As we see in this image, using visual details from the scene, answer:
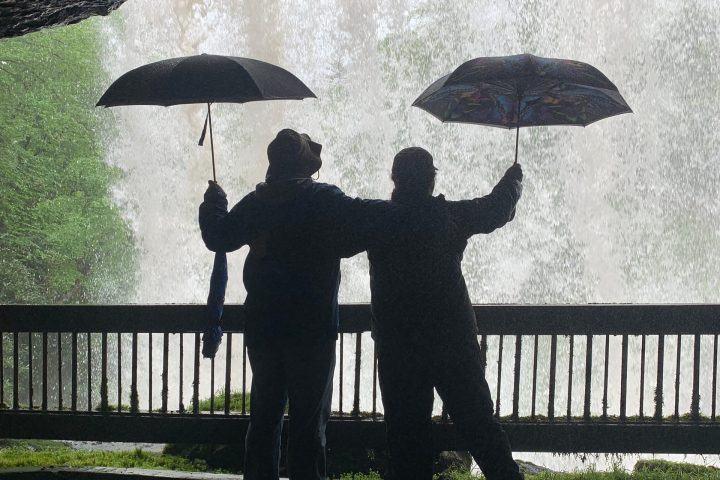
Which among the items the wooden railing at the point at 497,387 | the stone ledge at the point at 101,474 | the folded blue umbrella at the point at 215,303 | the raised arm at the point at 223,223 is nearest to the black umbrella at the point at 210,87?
the folded blue umbrella at the point at 215,303

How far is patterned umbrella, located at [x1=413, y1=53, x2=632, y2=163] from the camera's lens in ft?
11.6

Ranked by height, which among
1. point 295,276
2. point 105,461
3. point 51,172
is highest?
point 51,172

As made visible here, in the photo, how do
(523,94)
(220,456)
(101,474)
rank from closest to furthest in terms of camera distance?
(523,94), (101,474), (220,456)

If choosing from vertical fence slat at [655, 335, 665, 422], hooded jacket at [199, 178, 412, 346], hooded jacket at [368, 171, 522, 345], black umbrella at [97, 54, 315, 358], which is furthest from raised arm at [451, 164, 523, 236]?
vertical fence slat at [655, 335, 665, 422]

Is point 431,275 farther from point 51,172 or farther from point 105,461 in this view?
point 51,172

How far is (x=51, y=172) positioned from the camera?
1792cm

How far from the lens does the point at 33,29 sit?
4.61m

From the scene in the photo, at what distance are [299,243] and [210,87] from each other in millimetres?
992

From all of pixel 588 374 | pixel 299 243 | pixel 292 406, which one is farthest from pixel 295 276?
pixel 588 374

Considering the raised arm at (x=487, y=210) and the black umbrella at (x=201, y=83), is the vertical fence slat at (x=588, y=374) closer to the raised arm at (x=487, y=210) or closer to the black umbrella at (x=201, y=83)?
the raised arm at (x=487, y=210)

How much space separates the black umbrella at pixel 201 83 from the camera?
3.80 m

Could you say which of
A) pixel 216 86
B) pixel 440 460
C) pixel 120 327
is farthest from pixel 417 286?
pixel 440 460

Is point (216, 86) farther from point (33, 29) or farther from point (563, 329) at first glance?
point (563, 329)

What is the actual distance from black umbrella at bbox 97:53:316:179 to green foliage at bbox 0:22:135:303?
14.5 m
